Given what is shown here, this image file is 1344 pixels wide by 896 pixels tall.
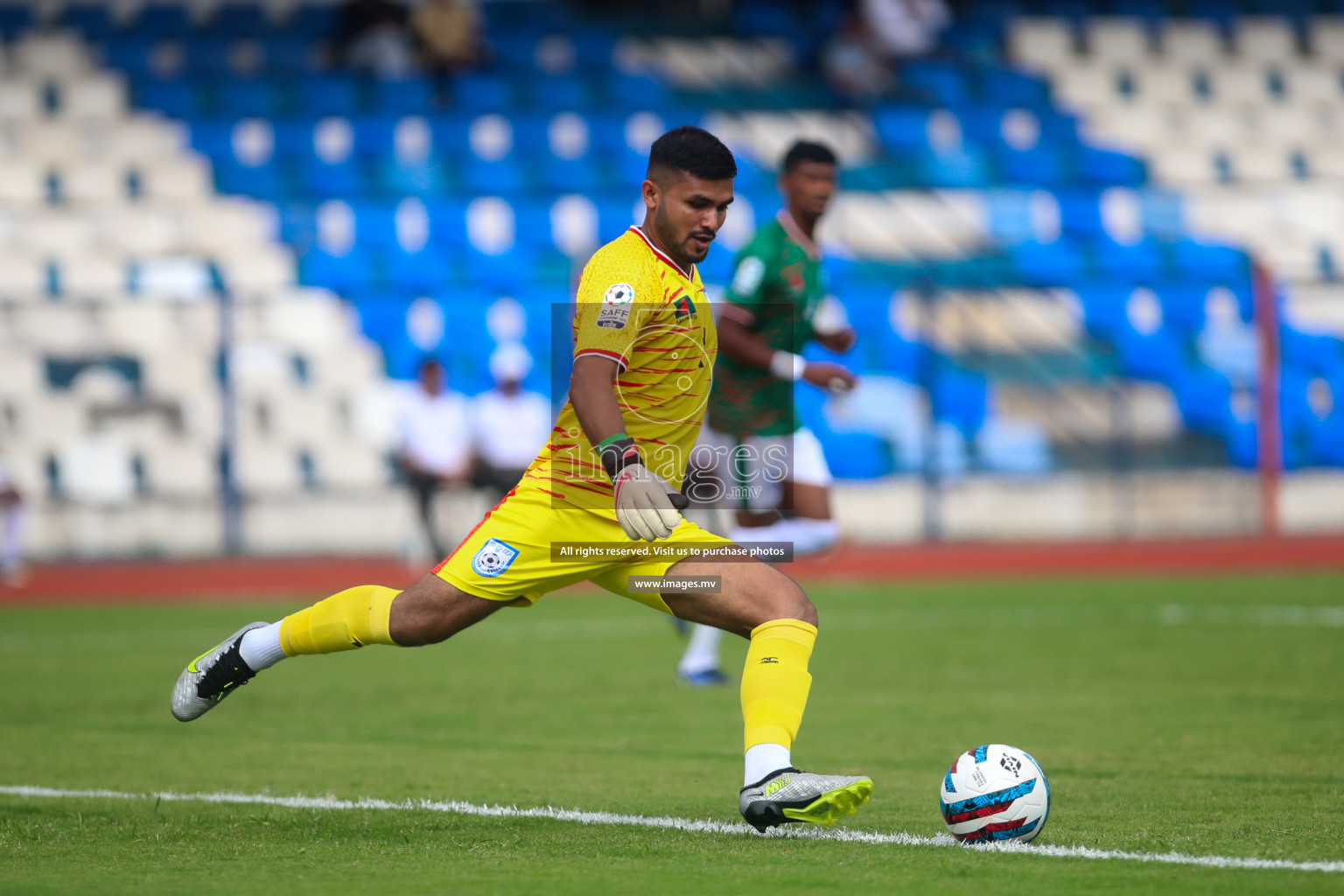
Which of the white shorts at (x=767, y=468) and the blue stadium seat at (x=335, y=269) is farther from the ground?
the blue stadium seat at (x=335, y=269)

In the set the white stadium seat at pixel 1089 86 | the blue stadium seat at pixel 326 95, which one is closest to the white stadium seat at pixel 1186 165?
the white stadium seat at pixel 1089 86

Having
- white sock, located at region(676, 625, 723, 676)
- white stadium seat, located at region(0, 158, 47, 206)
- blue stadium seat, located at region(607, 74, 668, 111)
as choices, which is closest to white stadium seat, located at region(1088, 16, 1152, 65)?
blue stadium seat, located at region(607, 74, 668, 111)

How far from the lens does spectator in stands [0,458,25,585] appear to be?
53.8 feet

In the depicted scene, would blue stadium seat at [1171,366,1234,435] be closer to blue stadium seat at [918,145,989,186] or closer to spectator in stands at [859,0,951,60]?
blue stadium seat at [918,145,989,186]

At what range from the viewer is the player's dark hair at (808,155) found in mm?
9180

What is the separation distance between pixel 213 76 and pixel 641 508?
19.6 m

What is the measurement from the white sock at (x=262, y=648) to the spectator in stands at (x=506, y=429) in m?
11.2

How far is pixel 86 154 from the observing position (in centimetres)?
2164

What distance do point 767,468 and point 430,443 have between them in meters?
8.08

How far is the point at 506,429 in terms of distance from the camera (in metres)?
17.2

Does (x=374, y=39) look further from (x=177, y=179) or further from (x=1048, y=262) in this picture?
(x=1048, y=262)

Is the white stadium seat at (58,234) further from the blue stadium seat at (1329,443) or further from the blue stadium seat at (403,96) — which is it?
the blue stadium seat at (1329,443)

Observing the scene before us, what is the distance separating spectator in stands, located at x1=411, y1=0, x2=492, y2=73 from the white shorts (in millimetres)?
14001

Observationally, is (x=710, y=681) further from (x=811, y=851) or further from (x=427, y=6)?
(x=427, y=6)
